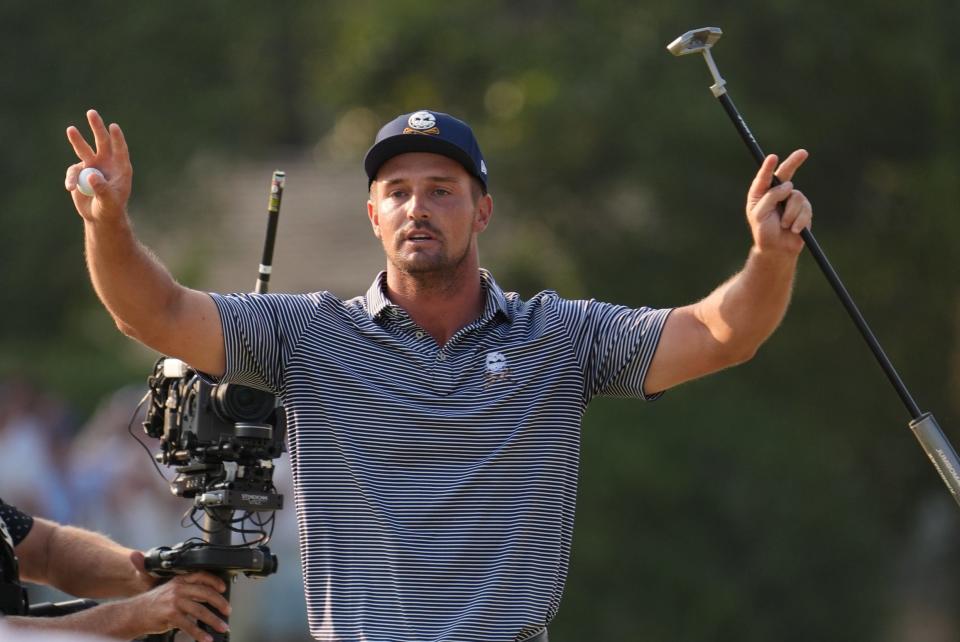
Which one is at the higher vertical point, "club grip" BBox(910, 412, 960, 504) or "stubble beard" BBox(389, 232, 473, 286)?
"stubble beard" BBox(389, 232, 473, 286)

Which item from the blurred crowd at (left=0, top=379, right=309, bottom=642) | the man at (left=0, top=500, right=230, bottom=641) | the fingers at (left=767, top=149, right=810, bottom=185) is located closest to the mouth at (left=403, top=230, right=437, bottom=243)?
the fingers at (left=767, top=149, right=810, bottom=185)

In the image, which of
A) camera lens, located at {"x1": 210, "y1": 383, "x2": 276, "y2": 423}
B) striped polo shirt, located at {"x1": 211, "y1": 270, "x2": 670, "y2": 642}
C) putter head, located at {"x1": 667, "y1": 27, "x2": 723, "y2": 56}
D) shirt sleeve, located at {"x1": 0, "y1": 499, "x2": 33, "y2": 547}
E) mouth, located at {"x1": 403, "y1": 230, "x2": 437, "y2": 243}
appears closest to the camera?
striped polo shirt, located at {"x1": 211, "y1": 270, "x2": 670, "y2": 642}

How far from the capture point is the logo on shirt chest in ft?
16.7

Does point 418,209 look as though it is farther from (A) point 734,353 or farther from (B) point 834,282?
(B) point 834,282

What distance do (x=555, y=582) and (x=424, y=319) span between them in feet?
2.62

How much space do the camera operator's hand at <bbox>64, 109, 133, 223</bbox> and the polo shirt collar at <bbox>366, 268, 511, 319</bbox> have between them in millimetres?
806

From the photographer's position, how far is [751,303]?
4.96m

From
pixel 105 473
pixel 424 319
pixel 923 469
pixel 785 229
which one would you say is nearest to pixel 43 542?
pixel 424 319

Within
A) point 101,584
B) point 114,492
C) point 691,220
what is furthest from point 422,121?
point 691,220

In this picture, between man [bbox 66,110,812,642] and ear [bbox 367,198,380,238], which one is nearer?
man [bbox 66,110,812,642]

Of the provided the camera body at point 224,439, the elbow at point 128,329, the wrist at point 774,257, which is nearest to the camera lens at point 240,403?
the camera body at point 224,439

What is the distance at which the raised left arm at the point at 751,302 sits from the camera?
4836 millimetres

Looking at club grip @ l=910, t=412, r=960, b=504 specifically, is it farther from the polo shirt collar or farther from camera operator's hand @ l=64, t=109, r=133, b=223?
camera operator's hand @ l=64, t=109, r=133, b=223

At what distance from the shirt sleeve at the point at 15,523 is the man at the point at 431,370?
4.48ft
